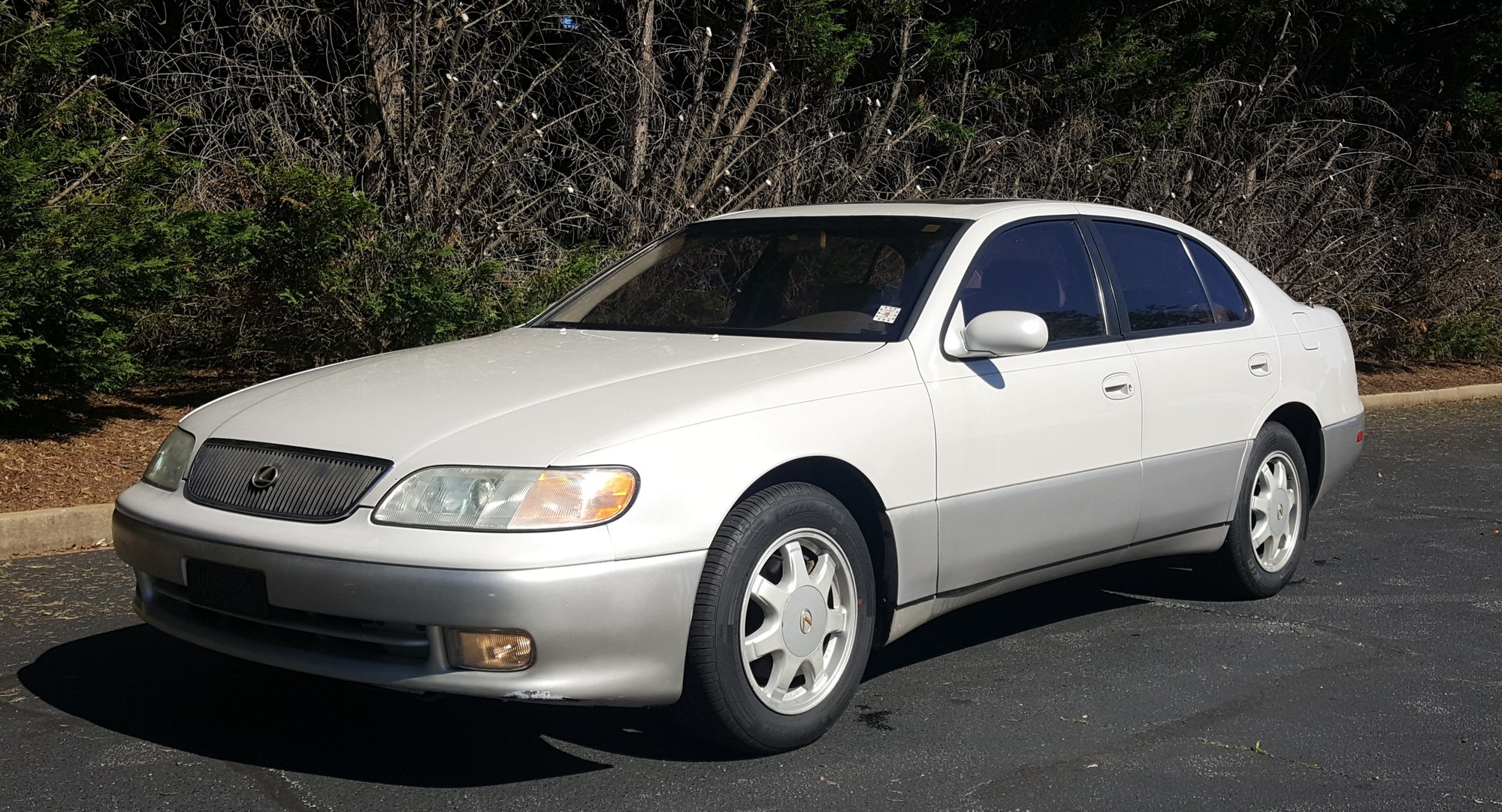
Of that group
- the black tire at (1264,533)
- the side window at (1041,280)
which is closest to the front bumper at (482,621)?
the side window at (1041,280)

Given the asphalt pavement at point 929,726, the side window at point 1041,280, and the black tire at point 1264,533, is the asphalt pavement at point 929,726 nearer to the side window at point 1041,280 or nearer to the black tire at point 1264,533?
the black tire at point 1264,533

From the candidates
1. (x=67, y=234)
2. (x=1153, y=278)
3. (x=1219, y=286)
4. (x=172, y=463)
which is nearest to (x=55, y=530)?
(x=67, y=234)

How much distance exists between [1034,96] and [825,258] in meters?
9.62

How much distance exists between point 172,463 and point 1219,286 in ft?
13.4

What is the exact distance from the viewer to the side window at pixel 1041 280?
16.7 ft

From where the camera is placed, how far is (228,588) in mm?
3938

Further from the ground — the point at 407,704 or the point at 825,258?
the point at 825,258

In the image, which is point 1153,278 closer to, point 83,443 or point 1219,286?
point 1219,286

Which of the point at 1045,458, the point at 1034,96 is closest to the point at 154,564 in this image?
the point at 1045,458

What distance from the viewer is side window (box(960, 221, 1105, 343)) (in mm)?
5098

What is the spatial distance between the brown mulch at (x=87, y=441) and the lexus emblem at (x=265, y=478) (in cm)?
376

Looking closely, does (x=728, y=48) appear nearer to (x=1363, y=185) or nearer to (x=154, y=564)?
(x=1363, y=185)

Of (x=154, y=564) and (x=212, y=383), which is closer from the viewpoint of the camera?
(x=154, y=564)

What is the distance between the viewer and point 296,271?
9750 mm
